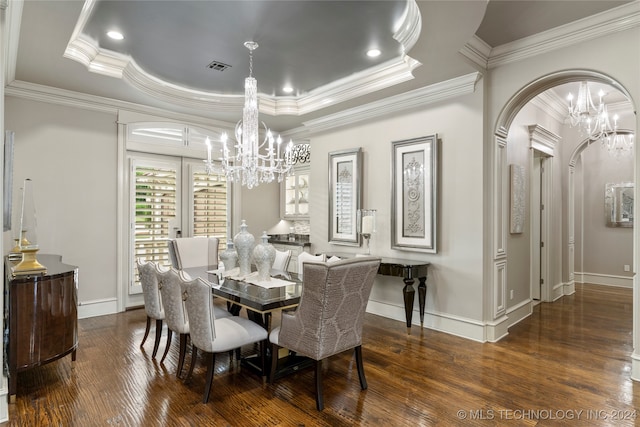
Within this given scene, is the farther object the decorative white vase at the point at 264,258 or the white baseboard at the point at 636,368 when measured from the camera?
the decorative white vase at the point at 264,258

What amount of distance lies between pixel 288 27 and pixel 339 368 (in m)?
3.05

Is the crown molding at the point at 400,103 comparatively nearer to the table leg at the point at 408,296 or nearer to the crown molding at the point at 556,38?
the crown molding at the point at 556,38

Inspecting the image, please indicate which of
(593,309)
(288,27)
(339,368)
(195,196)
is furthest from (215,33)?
(593,309)

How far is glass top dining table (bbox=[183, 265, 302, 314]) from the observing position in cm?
260

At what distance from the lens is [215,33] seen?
332 cm

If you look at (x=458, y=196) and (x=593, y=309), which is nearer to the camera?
(x=458, y=196)

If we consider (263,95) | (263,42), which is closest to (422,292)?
(263,42)

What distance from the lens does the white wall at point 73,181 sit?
13.7 feet

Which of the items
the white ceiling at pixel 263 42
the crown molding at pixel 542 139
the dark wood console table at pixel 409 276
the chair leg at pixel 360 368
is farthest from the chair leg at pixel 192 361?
the crown molding at pixel 542 139

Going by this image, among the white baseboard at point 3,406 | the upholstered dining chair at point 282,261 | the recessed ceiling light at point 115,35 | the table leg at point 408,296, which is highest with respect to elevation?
the recessed ceiling light at point 115,35

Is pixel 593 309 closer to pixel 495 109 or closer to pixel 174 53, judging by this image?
pixel 495 109

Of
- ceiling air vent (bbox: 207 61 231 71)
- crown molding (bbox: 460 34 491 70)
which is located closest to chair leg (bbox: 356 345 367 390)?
crown molding (bbox: 460 34 491 70)

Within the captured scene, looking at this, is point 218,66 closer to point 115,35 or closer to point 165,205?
point 115,35

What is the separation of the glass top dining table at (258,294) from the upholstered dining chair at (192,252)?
109 cm
